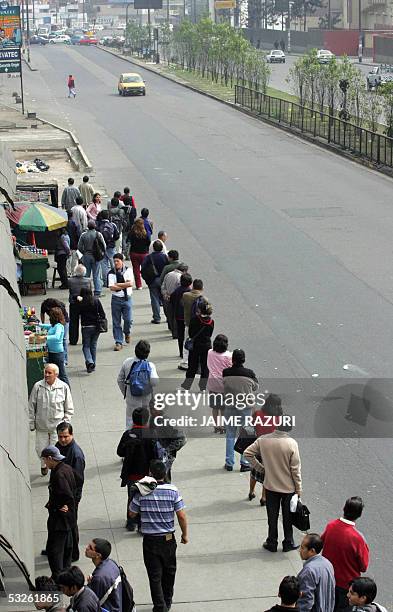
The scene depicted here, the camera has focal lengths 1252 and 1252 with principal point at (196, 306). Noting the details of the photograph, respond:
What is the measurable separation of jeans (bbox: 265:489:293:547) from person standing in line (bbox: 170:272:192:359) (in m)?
6.41

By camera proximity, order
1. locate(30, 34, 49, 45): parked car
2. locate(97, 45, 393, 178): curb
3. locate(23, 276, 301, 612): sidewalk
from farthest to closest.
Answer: locate(30, 34, 49, 45): parked car, locate(97, 45, 393, 178): curb, locate(23, 276, 301, 612): sidewalk

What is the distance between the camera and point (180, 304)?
18328 mm

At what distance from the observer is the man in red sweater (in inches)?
400

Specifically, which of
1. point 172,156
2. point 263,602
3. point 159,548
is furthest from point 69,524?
point 172,156

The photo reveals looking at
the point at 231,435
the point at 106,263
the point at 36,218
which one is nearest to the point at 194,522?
the point at 231,435

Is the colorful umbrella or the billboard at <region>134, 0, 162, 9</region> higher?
the billboard at <region>134, 0, 162, 9</region>

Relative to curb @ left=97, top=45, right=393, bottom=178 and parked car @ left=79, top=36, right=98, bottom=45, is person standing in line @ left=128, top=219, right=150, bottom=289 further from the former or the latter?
parked car @ left=79, top=36, right=98, bottom=45

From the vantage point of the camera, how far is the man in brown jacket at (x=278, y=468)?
38.8ft

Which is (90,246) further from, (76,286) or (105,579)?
(105,579)

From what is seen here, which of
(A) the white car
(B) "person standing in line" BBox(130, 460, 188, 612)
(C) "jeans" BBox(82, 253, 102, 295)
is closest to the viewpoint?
(B) "person standing in line" BBox(130, 460, 188, 612)

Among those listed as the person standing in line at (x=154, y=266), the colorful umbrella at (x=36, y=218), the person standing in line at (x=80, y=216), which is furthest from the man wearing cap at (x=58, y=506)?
the person standing in line at (x=80, y=216)

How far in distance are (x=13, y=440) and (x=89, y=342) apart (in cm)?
790

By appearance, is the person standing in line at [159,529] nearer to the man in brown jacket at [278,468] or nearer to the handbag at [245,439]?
the man in brown jacket at [278,468]

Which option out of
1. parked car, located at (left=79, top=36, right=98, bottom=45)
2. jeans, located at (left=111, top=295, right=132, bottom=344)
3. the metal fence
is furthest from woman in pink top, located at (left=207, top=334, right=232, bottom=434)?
parked car, located at (left=79, top=36, right=98, bottom=45)
